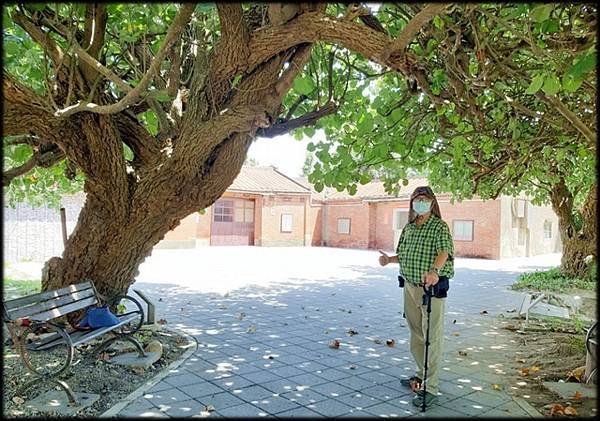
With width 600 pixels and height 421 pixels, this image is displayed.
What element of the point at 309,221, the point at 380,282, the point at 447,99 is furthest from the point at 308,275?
the point at 309,221

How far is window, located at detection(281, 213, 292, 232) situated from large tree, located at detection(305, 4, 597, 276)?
2076 cm

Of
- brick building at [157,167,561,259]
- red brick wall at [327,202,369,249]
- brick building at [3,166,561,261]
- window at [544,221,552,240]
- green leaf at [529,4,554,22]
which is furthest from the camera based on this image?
red brick wall at [327,202,369,249]

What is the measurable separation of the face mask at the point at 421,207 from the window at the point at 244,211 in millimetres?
24482

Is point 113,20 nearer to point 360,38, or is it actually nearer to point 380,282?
point 360,38

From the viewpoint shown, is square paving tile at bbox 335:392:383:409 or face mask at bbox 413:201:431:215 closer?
square paving tile at bbox 335:392:383:409

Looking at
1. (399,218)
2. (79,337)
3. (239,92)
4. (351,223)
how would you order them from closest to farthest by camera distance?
(79,337), (239,92), (399,218), (351,223)

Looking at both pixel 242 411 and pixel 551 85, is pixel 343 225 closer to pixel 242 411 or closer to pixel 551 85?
pixel 242 411

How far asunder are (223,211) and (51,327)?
78.9 ft

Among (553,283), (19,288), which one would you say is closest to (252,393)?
(19,288)

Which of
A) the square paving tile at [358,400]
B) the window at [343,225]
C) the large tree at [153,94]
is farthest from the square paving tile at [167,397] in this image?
the window at [343,225]

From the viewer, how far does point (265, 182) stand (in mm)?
30547

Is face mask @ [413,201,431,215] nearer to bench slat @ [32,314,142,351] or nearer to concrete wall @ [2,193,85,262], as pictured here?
bench slat @ [32,314,142,351]

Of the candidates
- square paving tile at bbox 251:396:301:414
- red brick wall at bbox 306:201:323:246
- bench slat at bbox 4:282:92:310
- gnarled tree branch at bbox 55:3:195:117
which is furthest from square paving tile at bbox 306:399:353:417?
red brick wall at bbox 306:201:323:246

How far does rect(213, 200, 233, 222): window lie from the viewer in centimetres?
2738
